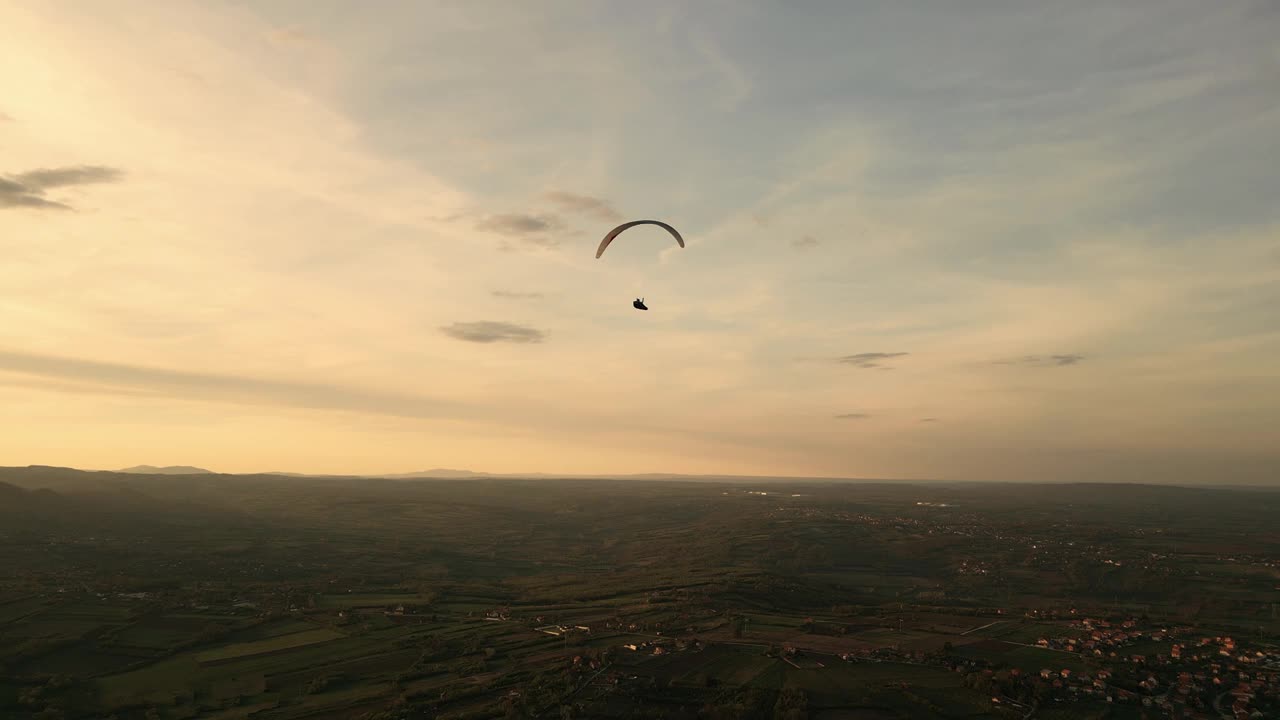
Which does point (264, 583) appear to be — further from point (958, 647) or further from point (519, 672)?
point (958, 647)

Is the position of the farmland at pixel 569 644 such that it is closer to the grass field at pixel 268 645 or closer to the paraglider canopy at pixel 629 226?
the grass field at pixel 268 645

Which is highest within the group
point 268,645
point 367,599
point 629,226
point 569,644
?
point 629,226

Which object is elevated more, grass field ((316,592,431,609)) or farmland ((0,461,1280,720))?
farmland ((0,461,1280,720))

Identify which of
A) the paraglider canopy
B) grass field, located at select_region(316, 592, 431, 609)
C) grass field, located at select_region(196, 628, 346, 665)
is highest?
the paraglider canopy

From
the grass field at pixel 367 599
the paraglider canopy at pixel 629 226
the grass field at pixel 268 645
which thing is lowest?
the grass field at pixel 367 599

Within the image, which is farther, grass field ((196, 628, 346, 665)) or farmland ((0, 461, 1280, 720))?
grass field ((196, 628, 346, 665))

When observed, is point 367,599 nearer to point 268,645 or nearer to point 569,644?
point 268,645

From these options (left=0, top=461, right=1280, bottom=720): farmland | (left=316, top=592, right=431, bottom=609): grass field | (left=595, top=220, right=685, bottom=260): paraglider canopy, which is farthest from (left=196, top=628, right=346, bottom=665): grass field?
(left=595, top=220, right=685, bottom=260): paraglider canopy

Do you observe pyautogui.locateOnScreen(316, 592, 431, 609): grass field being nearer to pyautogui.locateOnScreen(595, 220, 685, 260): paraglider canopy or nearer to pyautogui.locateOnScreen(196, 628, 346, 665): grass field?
pyautogui.locateOnScreen(196, 628, 346, 665): grass field

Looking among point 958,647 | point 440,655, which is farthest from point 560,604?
point 958,647

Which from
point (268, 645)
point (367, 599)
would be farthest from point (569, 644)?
point (367, 599)

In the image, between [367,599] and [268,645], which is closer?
[268,645]

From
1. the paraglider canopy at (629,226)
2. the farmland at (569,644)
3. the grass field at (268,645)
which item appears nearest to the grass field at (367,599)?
the farmland at (569,644)
